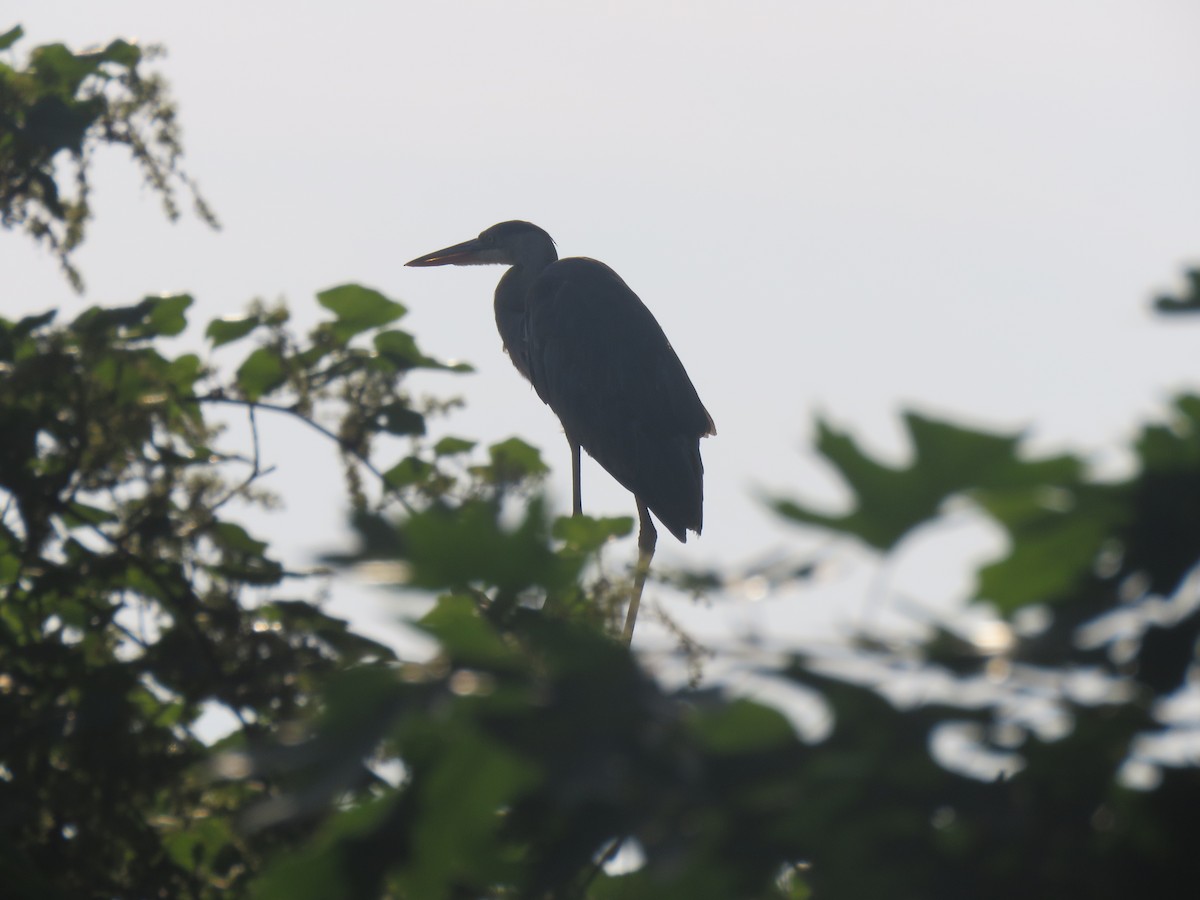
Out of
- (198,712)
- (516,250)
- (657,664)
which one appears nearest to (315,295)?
(198,712)

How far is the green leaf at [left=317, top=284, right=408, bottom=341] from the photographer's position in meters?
1.76

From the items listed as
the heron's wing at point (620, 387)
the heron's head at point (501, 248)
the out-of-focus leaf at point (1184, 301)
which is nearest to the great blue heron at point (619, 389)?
the heron's wing at point (620, 387)

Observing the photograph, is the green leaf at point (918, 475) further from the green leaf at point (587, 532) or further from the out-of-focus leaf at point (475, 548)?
the green leaf at point (587, 532)

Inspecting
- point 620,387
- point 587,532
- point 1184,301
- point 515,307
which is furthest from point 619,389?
point 1184,301

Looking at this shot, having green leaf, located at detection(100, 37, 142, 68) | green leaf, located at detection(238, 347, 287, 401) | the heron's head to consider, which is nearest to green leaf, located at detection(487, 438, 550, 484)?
green leaf, located at detection(238, 347, 287, 401)

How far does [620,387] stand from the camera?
20.2 ft

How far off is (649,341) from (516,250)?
1.62m

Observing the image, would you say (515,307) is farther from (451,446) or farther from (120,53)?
(451,446)

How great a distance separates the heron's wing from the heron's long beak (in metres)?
1.09

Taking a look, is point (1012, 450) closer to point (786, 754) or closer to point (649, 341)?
point (786, 754)

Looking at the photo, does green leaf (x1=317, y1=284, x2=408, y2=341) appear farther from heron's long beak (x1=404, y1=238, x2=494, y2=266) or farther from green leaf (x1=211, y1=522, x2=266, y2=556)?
heron's long beak (x1=404, y1=238, x2=494, y2=266)

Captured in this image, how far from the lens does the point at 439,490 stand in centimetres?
182

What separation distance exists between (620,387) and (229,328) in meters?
4.40

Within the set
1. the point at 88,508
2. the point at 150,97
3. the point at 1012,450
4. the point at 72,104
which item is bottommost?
the point at 1012,450
